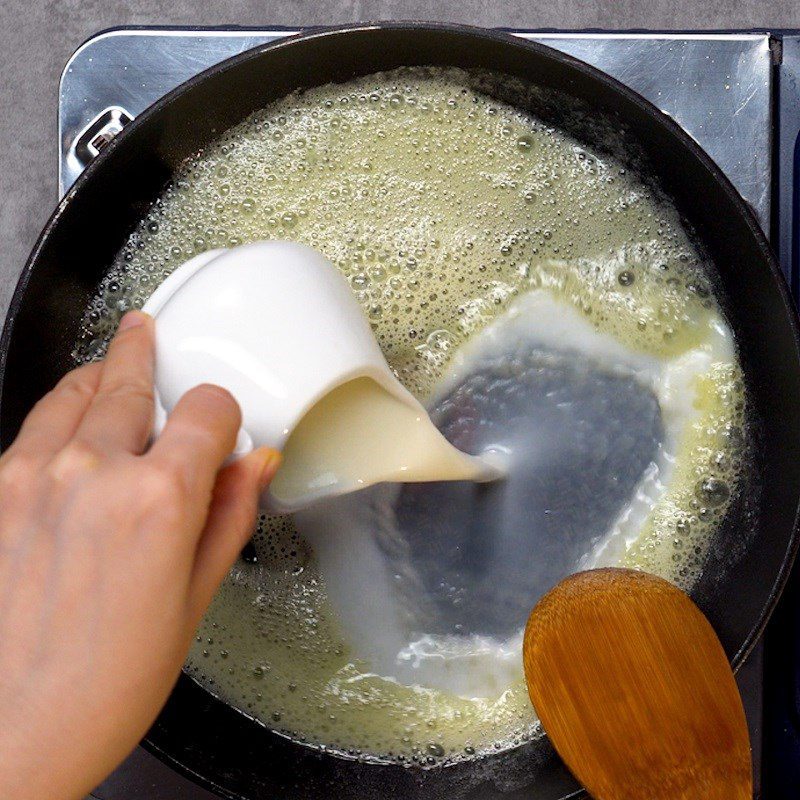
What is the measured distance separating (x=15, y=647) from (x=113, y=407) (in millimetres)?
118

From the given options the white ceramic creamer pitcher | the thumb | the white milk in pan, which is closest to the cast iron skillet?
the white milk in pan

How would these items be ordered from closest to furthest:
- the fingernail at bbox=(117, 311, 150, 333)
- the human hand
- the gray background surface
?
1. the human hand
2. the fingernail at bbox=(117, 311, 150, 333)
3. the gray background surface

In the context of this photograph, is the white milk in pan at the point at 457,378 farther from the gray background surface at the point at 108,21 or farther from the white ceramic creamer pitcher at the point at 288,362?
the gray background surface at the point at 108,21

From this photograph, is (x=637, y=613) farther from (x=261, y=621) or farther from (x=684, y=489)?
(x=261, y=621)

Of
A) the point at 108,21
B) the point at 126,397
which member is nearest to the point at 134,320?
the point at 126,397

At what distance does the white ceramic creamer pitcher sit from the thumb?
2 cm

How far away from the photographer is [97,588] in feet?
1.29

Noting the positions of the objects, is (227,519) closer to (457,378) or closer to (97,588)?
(97,588)

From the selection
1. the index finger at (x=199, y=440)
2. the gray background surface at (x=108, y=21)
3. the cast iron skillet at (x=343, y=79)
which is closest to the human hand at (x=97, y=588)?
the index finger at (x=199, y=440)

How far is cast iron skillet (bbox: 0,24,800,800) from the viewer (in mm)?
595

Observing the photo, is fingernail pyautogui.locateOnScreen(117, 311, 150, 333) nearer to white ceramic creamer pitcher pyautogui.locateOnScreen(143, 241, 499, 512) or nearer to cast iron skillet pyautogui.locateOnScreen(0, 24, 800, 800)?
white ceramic creamer pitcher pyautogui.locateOnScreen(143, 241, 499, 512)

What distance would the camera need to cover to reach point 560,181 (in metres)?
0.67

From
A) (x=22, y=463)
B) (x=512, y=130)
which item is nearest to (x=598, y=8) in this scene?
(x=512, y=130)

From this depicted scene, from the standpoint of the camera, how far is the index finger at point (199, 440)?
15.6 inches
